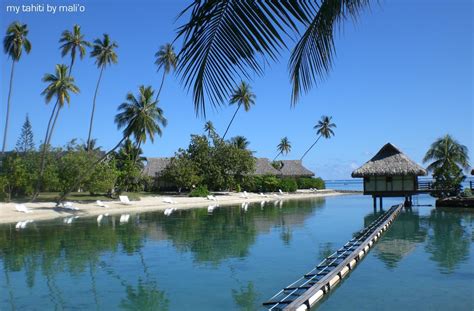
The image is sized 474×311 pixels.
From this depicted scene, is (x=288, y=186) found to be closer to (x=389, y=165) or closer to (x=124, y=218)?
(x=389, y=165)

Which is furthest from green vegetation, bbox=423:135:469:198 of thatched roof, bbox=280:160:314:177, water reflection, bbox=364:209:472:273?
thatched roof, bbox=280:160:314:177

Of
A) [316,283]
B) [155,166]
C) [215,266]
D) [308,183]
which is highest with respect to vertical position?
[155,166]

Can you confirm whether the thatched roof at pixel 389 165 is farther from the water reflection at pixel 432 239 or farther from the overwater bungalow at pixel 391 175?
the water reflection at pixel 432 239

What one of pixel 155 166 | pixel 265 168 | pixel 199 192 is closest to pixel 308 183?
pixel 265 168

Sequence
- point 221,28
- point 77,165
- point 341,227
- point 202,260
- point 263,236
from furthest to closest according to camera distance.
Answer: point 77,165
point 341,227
point 263,236
point 202,260
point 221,28

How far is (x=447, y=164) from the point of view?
3312cm

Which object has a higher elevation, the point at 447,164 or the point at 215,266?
the point at 447,164

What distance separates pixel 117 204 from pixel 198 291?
25663 millimetres

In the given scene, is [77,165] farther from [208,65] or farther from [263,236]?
[208,65]

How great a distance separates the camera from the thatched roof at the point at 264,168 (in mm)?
58531

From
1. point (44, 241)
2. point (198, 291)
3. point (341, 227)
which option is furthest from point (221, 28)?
point (341, 227)

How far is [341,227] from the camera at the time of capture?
21.9m

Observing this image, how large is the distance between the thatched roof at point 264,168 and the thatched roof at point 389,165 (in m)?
26.3

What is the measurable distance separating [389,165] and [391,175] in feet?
2.25
